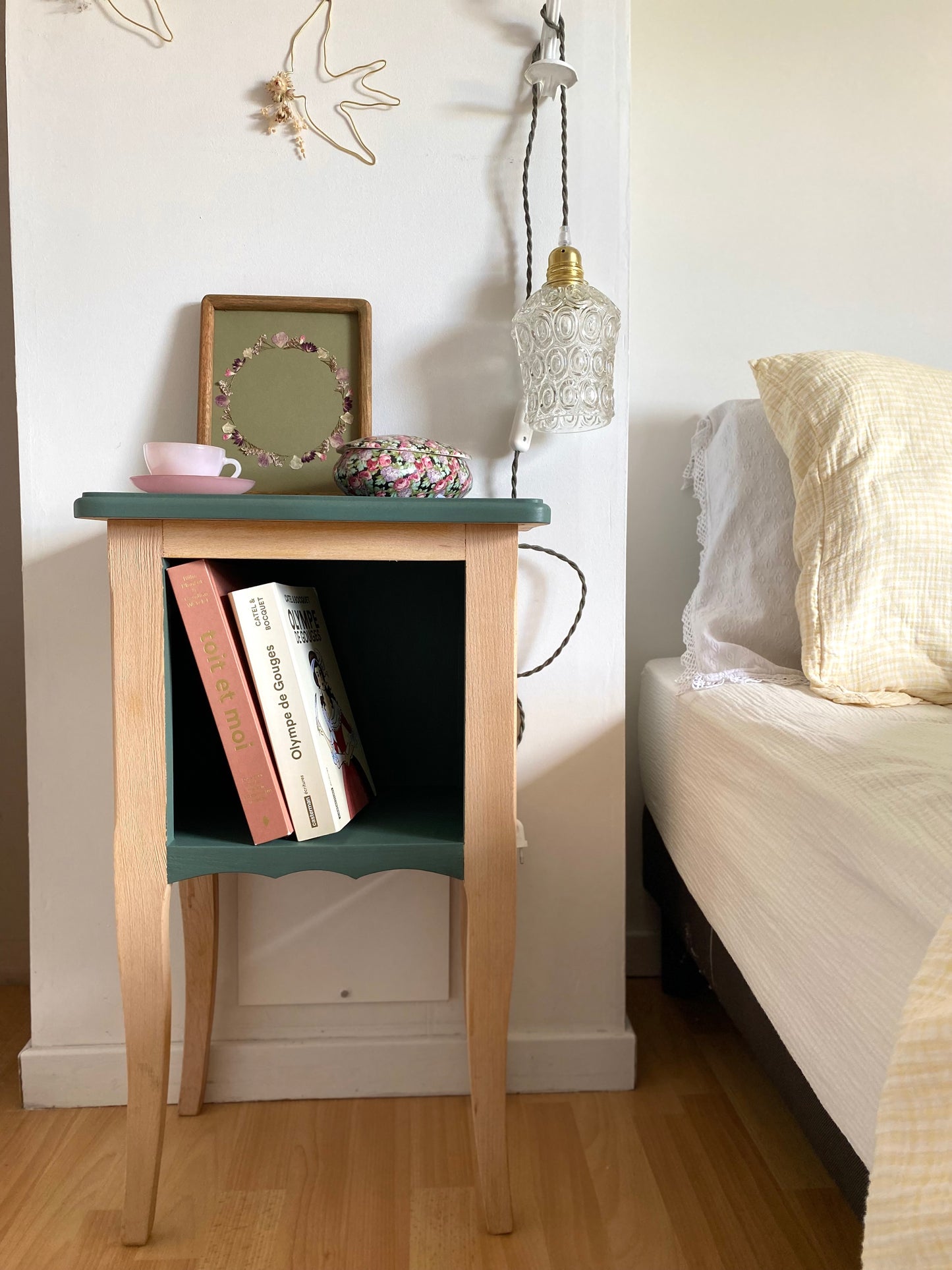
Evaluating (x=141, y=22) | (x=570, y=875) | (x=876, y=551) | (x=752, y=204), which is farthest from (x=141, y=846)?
(x=752, y=204)

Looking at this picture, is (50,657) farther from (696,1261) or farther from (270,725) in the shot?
(696,1261)

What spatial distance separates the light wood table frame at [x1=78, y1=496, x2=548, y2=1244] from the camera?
2.77 ft

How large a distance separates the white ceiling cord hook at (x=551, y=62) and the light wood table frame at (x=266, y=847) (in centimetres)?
61

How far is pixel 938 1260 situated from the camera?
16.1 inches

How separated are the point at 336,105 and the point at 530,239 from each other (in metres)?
0.30

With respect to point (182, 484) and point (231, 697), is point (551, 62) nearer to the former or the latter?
point (182, 484)

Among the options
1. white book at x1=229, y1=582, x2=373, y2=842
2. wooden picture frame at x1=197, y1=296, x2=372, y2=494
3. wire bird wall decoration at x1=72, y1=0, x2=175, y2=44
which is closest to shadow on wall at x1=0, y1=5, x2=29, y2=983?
wire bird wall decoration at x1=72, y1=0, x2=175, y2=44

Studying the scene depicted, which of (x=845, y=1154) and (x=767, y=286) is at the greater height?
(x=767, y=286)

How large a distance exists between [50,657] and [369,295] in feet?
2.07

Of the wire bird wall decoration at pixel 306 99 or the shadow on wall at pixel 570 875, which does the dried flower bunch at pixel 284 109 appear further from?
the shadow on wall at pixel 570 875

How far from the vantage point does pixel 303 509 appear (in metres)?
0.82

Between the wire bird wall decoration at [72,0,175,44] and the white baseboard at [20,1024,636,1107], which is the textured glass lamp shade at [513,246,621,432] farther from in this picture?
the white baseboard at [20,1024,636,1107]

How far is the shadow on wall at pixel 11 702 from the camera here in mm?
1383

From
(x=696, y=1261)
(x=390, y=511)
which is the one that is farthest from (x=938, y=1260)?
(x=390, y=511)
